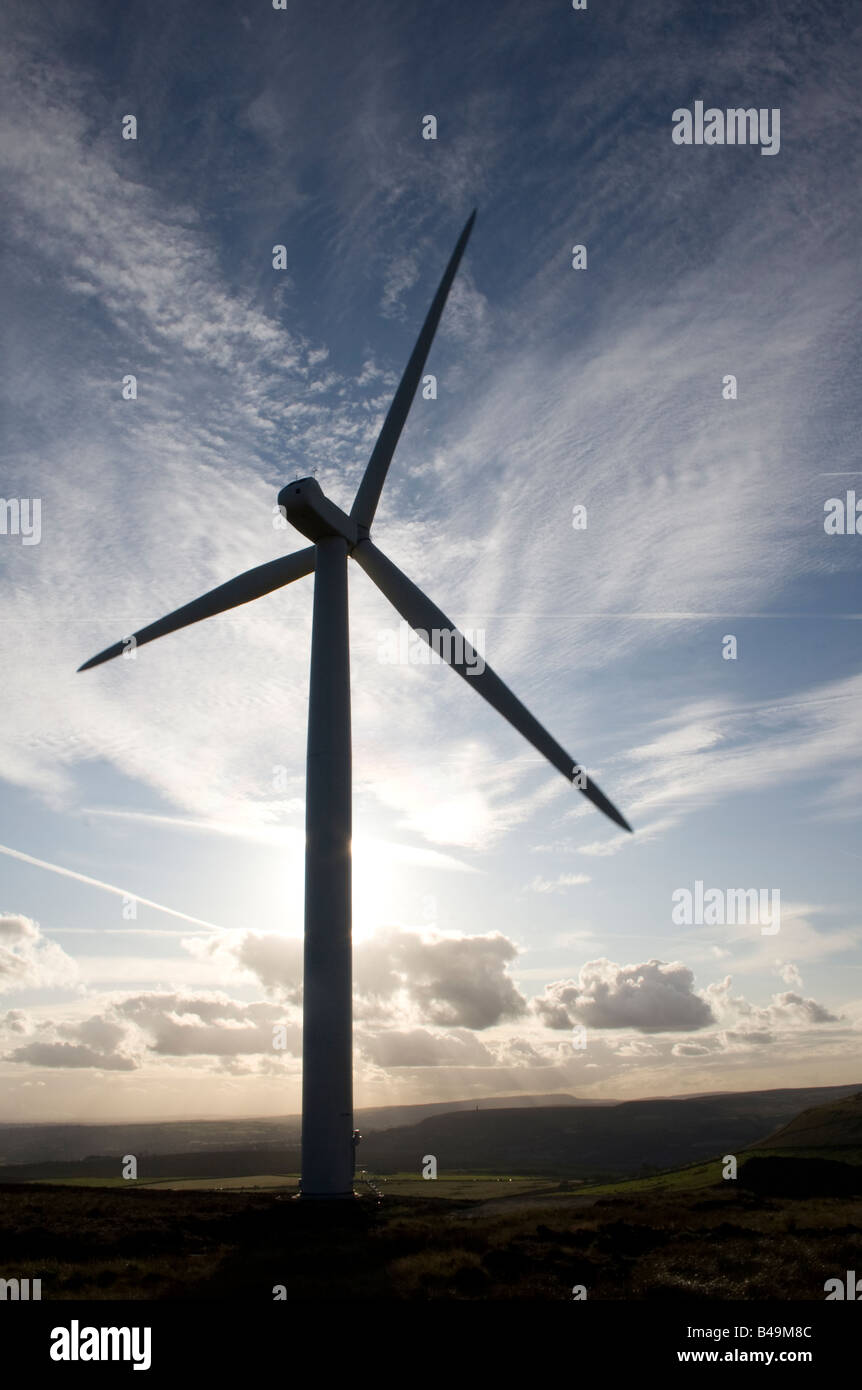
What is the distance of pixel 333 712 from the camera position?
1221 inches

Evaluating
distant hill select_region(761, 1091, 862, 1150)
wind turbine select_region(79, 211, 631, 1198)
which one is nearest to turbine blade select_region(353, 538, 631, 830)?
wind turbine select_region(79, 211, 631, 1198)

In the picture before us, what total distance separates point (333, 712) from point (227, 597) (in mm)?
10407

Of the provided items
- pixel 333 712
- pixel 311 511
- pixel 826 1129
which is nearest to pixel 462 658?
pixel 333 712

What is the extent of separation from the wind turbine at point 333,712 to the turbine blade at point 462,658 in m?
0.04

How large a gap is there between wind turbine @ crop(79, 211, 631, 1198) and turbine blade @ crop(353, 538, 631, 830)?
0.04m

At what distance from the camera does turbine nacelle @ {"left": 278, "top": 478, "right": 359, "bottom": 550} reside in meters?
34.3

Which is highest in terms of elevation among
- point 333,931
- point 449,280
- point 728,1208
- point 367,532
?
point 449,280

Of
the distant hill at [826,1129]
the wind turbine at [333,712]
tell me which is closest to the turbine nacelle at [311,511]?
the wind turbine at [333,712]

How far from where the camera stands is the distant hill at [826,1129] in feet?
219
